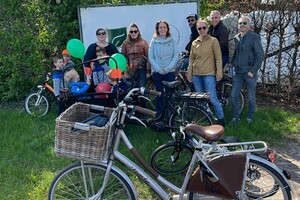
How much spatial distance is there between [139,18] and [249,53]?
2606 millimetres

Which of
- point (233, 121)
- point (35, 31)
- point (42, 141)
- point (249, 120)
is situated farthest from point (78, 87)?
point (249, 120)

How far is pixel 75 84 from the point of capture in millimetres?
5832

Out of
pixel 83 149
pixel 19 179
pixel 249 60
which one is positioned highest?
pixel 249 60

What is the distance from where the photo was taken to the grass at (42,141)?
14.6 feet

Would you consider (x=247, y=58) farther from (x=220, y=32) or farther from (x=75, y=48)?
(x=75, y=48)

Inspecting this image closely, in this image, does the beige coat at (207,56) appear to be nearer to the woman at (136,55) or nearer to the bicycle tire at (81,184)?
the woman at (136,55)

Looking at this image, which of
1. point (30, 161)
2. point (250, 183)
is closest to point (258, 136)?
point (250, 183)

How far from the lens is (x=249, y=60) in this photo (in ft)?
19.4

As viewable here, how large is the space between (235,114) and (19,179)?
142 inches

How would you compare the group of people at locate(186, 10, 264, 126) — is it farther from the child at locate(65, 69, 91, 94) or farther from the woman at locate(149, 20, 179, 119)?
the child at locate(65, 69, 91, 94)

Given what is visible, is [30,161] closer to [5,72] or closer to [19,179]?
[19,179]

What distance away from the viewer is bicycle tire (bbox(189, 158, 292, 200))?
330 centimetres

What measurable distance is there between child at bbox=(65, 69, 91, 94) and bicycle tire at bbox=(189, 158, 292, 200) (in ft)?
9.34

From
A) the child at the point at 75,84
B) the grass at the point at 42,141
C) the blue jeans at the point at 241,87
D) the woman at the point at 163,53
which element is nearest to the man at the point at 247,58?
the blue jeans at the point at 241,87
